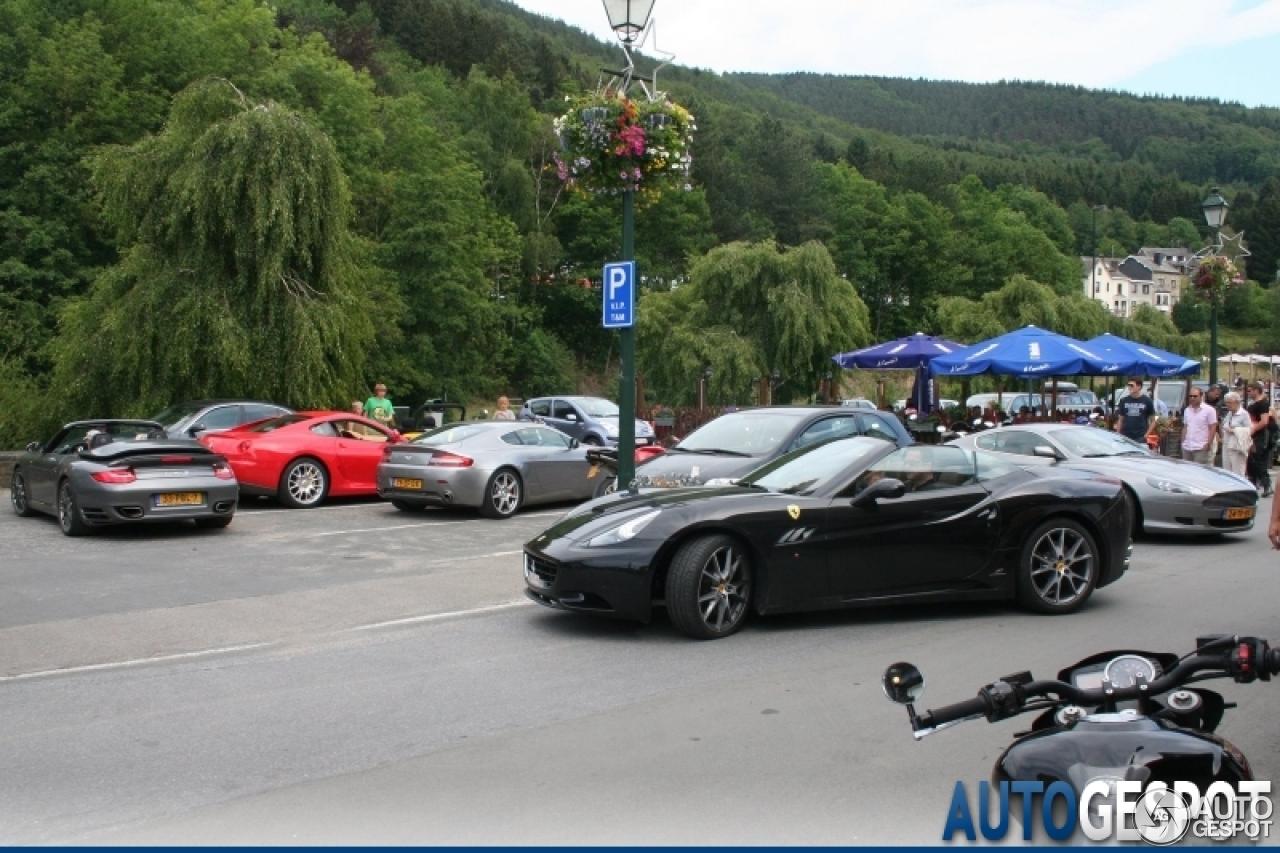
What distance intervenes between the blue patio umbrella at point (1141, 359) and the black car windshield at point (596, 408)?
13.3 m

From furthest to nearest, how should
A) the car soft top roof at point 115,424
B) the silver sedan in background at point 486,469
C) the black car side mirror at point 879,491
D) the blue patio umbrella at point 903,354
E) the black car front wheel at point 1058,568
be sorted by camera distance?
the blue patio umbrella at point 903,354 → the silver sedan in background at point 486,469 → the car soft top roof at point 115,424 → the black car front wheel at point 1058,568 → the black car side mirror at point 879,491

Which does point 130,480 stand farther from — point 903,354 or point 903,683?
point 903,354

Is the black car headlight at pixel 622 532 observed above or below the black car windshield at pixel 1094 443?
below

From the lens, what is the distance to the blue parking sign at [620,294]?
12.2 meters

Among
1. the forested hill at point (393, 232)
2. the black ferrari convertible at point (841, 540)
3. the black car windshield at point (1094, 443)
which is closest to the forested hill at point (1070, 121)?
the forested hill at point (393, 232)

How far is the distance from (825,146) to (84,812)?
416ft

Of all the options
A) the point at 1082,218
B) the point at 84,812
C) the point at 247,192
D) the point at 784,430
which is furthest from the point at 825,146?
the point at 84,812

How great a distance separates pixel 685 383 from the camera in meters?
39.4

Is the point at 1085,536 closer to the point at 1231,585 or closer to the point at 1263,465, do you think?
the point at 1231,585

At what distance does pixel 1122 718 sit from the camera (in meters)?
3.02

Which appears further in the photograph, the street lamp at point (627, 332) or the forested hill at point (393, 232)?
the forested hill at point (393, 232)

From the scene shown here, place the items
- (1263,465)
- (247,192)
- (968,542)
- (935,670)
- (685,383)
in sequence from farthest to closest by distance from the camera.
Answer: (685,383)
(247,192)
(1263,465)
(968,542)
(935,670)

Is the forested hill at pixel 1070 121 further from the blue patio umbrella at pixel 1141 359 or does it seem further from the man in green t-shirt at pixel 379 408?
the man in green t-shirt at pixel 379 408

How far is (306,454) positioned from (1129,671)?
1438cm
